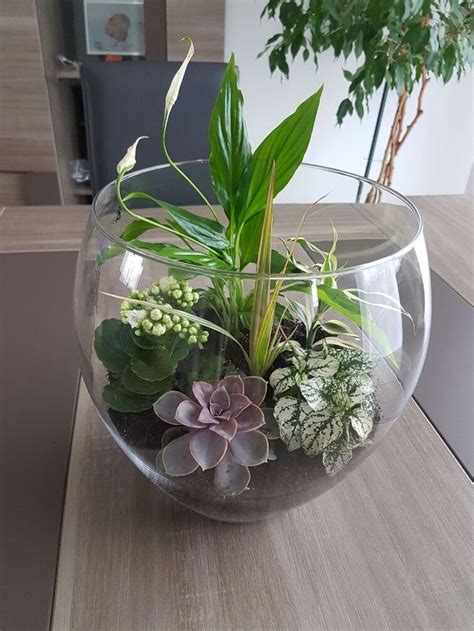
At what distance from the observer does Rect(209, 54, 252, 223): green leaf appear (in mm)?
370

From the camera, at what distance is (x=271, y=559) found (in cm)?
40

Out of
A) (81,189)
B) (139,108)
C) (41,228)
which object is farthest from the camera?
(81,189)

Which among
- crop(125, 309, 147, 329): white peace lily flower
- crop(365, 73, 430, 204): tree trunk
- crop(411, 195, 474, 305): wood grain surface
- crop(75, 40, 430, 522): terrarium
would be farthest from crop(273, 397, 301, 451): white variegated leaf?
crop(365, 73, 430, 204): tree trunk

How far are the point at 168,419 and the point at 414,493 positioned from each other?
0.24 metres

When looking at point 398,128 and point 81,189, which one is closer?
point 398,128

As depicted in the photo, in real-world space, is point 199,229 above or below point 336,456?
above

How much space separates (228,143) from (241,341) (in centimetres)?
14

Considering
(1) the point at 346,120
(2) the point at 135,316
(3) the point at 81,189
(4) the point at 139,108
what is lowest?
(3) the point at 81,189

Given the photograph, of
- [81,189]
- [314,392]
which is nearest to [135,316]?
[314,392]

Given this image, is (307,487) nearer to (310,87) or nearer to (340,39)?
(340,39)

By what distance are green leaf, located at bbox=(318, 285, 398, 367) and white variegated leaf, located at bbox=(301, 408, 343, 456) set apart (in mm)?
60

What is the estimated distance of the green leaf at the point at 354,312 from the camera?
321 millimetres

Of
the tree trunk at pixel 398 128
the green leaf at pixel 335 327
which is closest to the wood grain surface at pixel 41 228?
the green leaf at pixel 335 327

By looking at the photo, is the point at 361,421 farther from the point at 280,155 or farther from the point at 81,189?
the point at 81,189
